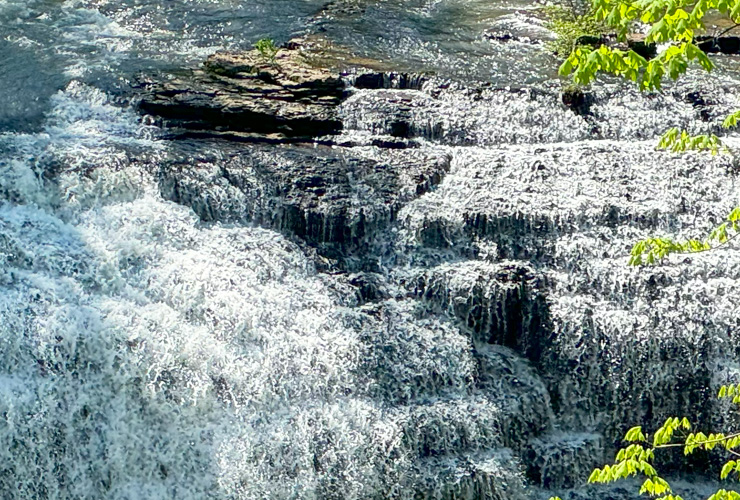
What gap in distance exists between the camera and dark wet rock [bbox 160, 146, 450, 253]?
11.2 m

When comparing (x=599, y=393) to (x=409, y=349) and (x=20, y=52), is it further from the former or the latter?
(x=20, y=52)

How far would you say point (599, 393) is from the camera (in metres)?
10.3

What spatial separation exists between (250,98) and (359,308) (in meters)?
4.12

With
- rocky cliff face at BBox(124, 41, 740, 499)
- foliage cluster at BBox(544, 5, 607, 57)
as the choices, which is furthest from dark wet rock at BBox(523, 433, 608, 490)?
foliage cluster at BBox(544, 5, 607, 57)

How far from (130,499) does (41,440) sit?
952 mm

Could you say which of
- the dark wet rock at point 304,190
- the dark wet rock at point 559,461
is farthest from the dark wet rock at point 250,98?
the dark wet rock at point 559,461

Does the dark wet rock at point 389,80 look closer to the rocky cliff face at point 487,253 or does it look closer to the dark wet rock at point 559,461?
the rocky cliff face at point 487,253

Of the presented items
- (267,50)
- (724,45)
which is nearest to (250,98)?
(267,50)

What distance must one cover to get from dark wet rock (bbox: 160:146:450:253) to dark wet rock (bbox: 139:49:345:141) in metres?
0.93

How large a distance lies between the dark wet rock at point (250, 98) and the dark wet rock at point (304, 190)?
3.04 feet

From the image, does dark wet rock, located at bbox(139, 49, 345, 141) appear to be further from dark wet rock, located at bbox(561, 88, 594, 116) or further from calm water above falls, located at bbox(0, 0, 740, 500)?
dark wet rock, located at bbox(561, 88, 594, 116)

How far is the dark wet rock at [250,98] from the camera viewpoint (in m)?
12.8

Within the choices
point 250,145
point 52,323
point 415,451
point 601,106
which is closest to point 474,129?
point 601,106

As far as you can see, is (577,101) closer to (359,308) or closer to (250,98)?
(250,98)
